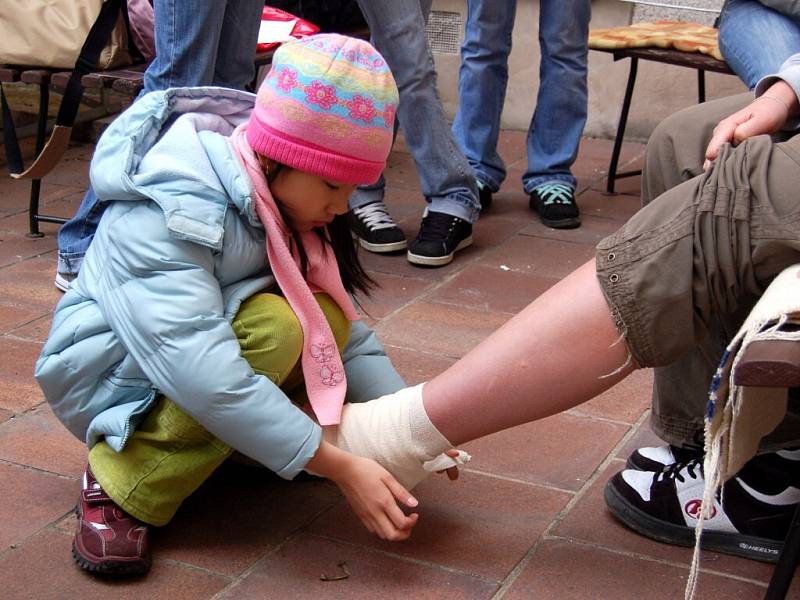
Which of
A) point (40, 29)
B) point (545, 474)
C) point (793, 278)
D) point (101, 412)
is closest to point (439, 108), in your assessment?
point (40, 29)

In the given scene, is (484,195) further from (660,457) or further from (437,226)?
(660,457)

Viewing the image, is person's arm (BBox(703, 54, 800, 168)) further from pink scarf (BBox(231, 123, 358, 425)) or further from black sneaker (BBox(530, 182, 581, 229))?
black sneaker (BBox(530, 182, 581, 229))

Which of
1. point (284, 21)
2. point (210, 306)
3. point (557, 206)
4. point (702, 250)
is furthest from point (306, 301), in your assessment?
point (557, 206)

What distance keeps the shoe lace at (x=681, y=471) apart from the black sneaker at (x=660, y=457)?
1cm

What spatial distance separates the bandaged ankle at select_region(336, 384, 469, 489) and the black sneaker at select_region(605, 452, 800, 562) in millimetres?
404

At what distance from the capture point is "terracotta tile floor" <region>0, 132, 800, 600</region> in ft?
6.56

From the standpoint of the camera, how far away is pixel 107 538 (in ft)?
6.59

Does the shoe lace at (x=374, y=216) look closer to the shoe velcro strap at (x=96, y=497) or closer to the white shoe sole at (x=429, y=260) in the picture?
the white shoe sole at (x=429, y=260)

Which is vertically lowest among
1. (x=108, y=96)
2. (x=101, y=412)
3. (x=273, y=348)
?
(x=108, y=96)

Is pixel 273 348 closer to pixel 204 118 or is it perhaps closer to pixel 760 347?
pixel 204 118

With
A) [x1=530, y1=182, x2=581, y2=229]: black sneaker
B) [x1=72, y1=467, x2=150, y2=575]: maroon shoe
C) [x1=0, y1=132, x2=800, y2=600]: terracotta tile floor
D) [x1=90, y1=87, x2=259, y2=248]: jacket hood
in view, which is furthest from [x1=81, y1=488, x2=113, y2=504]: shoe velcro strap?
[x1=530, y1=182, x2=581, y2=229]: black sneaker

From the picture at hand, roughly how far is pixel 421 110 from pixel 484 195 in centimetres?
68

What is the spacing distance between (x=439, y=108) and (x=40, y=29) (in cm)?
127

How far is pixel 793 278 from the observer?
166 cm
